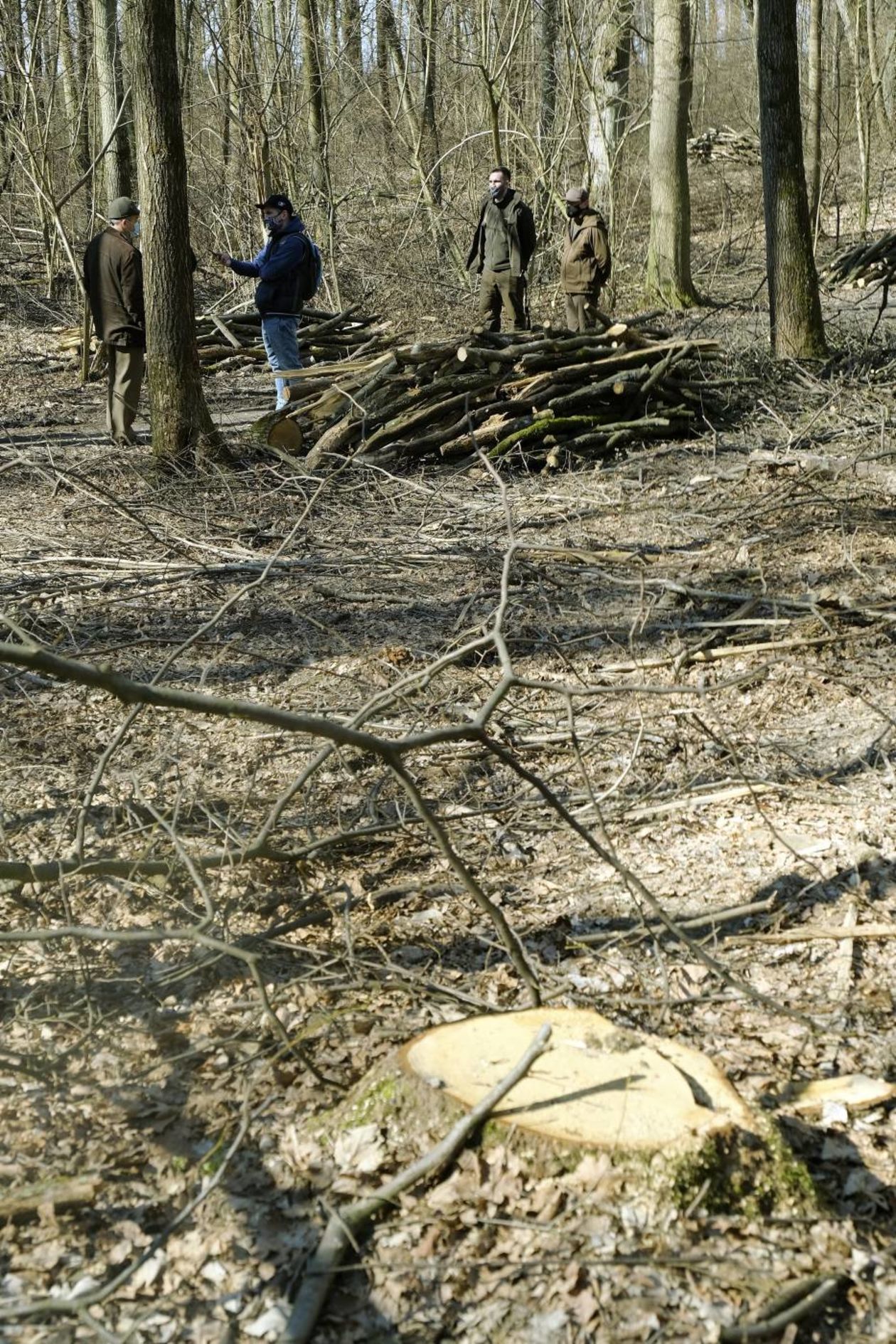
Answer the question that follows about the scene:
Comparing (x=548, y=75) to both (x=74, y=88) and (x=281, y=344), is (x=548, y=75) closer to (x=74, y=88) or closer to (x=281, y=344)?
(x=74, y=88)

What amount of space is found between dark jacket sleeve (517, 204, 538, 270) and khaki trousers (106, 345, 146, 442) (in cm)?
458

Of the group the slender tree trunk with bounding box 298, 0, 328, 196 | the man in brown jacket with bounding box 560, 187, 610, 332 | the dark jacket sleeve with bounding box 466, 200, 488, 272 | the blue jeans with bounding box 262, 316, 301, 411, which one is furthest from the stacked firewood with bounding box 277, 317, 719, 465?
the slender tree trunk with bounding box 298, 0, 328, 196

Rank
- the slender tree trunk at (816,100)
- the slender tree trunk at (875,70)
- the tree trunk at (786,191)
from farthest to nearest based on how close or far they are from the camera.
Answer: the slender tree trunk at (875,70), the slender tree trunk at (816,100), the tree trunk at (786,191)

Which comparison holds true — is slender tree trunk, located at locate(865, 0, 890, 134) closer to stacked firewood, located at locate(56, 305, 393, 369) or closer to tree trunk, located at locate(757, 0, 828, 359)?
tree trunk, located at locate(757, 0, 828, 359)

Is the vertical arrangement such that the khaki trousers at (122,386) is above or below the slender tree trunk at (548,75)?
below

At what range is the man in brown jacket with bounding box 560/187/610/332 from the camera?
13.2 m

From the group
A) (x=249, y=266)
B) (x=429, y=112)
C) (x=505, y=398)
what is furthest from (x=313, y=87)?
(x=505, y=398)

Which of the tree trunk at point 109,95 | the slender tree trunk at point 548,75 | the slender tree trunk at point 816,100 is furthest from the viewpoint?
the slender tree trunk at point 548,75

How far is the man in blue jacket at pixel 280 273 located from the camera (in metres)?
11.1

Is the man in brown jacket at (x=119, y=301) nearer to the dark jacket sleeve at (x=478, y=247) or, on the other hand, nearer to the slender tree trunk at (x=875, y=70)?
the dark jacket sleeve at (x=478, y=247)

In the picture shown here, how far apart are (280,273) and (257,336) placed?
16.3 ft

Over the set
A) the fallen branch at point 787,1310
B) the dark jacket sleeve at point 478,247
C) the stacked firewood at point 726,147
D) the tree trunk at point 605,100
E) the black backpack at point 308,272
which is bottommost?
the fallen branch at point 787,1310

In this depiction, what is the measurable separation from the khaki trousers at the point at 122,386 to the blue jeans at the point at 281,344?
1.14 meters

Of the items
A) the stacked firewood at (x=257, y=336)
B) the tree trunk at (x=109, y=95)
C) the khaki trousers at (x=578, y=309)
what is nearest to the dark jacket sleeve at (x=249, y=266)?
the stacked firewood at (x=257, y=336)
